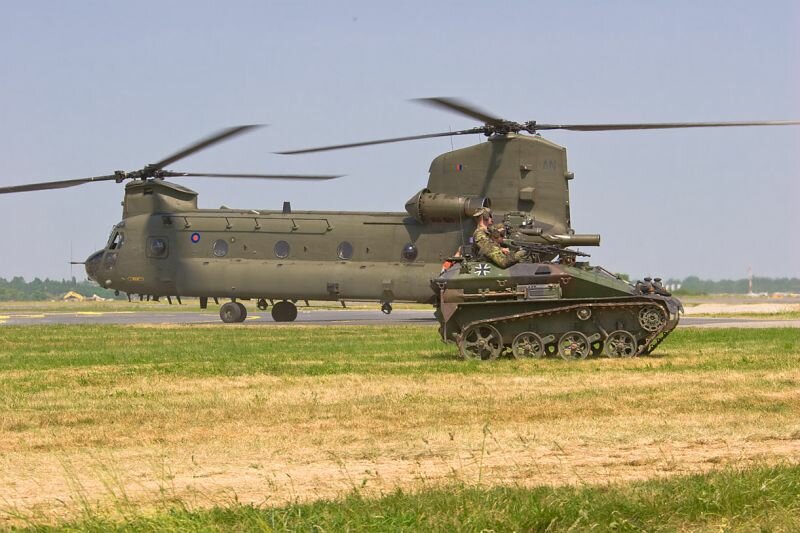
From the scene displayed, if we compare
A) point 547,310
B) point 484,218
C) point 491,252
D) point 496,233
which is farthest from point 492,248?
point 547,310

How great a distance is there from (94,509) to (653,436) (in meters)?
5.98

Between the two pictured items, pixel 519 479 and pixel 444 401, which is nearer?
pixel 519 479

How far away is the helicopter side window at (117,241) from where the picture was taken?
39594 mm

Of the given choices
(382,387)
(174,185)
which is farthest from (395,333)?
(382,387)

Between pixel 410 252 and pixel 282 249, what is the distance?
14.5 ft

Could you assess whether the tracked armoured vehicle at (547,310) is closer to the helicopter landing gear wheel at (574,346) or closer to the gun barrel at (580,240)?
the helicopter landing gear wheel at (574,346)

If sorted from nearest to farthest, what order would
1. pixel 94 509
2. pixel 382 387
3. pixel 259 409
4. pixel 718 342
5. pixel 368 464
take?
1. pixel 94 509
2. pixel 368 464
3. pixel 259 409
4. pixel 382 387
5. pixel 718 342

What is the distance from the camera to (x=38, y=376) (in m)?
19.5

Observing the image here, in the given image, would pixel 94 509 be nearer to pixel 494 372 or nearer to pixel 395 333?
pixel 494 372

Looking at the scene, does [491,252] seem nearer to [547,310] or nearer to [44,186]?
[547,310]

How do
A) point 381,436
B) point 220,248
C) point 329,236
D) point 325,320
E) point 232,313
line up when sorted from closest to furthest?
point 381,436, point 329,236, point 220,248, point 232,313, point 325,320

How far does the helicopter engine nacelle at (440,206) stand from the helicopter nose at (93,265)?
448 inches

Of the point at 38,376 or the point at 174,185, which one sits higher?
A: the point at 174,185

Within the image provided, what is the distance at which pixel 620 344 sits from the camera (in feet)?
72.6
